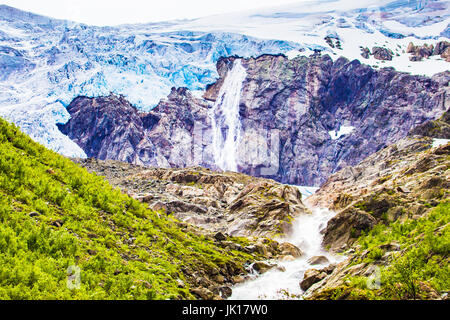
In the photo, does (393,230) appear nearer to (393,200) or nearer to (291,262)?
(291,262)

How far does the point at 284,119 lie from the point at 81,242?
133879 millimetres

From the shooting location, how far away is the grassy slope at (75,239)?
36.3ft

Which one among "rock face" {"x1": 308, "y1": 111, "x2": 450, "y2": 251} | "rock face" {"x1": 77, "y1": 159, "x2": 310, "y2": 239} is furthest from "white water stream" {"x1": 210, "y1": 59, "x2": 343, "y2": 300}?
"rock face" {"x1": 308, "y1": 111, "x2": 450, "y2": 251}

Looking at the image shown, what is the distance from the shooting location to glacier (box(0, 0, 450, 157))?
428 feet

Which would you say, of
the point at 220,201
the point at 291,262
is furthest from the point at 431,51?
the point at 291,262

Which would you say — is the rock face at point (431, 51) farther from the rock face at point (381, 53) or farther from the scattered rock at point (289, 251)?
the scattered rock at point (289, 251)

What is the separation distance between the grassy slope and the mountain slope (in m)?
0.03

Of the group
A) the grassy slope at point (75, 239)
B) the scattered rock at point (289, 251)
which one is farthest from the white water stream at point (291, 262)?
the grassy slope at point (75, 239)

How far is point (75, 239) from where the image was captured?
13633mm

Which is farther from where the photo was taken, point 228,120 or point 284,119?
point 228,120

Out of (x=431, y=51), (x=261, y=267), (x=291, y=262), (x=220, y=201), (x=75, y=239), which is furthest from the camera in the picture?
(x=431, y=51)

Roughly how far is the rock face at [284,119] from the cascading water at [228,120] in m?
1.44

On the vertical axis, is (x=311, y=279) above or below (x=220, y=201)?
above
